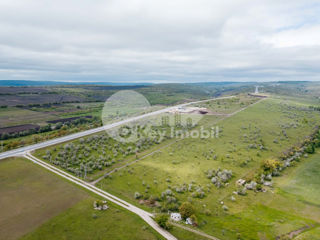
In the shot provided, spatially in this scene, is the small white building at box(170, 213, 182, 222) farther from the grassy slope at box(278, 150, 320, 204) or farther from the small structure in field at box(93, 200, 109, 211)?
the grassy slope at box(278, 150, 320, 204)

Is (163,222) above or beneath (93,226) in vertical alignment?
above

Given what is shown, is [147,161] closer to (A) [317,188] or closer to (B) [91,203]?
(B) [91,203]

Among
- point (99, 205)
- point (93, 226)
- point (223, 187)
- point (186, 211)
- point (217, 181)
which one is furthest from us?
point (217, 181)

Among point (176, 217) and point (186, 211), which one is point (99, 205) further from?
point (186, 211)

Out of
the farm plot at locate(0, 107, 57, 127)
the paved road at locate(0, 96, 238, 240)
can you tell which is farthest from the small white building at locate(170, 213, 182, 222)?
the farm plot at locate(0, 107, 57, 127)

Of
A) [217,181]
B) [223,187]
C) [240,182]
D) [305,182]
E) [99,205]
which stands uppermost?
[99,205]

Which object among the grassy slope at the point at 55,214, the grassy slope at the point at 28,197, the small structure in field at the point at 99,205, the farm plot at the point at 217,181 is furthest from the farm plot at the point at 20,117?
the small structure in field at the point at 99,205

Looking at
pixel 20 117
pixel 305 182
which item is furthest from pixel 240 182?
pixel 20 117
